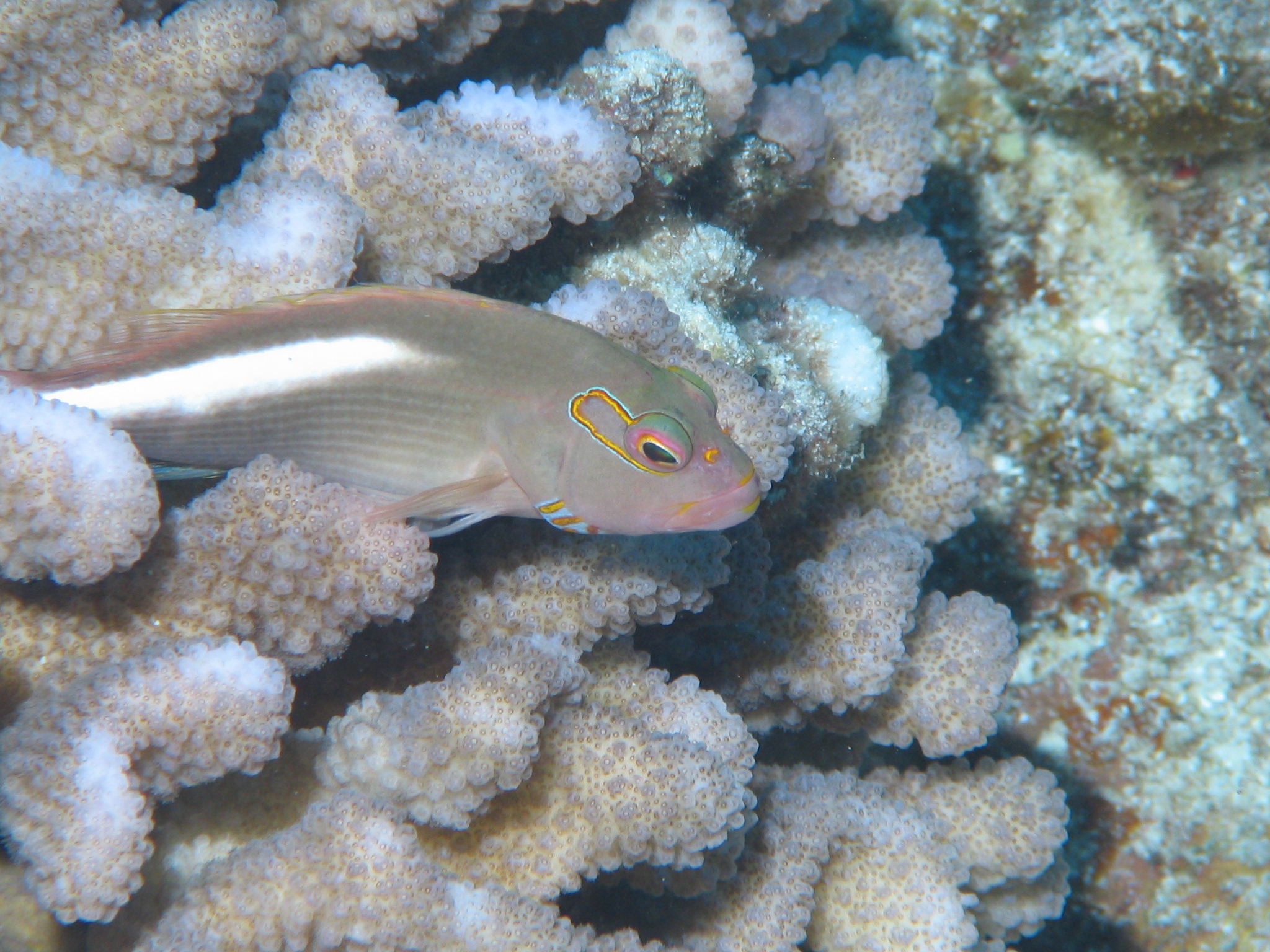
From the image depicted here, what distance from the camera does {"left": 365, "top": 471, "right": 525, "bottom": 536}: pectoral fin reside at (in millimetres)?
2436

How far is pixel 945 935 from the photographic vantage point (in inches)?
121

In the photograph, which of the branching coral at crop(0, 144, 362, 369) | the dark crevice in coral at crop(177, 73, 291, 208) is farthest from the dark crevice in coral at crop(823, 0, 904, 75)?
the branching coral at crop(0, 144, 362, 369)

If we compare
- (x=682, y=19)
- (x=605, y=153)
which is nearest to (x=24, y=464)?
(x=605, y=153)

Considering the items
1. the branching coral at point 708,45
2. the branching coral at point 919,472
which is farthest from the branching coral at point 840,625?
the branching coral at point 708,45

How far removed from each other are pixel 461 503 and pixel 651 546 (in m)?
0.61

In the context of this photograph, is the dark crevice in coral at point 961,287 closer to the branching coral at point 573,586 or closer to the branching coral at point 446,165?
the branching coral at point 446,165

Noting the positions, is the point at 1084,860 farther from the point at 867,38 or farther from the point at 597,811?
the point at 867,38

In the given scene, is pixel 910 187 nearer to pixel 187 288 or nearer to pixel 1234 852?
pixel 187 288

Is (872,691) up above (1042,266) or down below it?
below

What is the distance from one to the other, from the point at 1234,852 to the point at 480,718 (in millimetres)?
4671

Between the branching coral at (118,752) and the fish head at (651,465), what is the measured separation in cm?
90

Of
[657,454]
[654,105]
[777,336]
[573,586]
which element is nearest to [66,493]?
[573,586]

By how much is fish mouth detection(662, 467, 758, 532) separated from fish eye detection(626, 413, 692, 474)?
11 centimetres

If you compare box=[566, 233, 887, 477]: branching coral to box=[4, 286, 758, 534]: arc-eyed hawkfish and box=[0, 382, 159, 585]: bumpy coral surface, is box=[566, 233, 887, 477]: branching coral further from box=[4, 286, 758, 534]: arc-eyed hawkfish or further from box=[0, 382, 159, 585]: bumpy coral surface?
box=[0, 382, 159, 585]: bumpy coral surface
